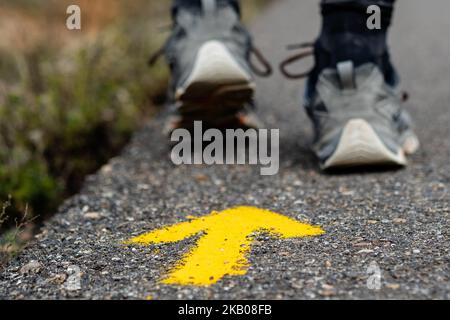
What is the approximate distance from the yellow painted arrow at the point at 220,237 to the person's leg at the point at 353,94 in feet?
1.49

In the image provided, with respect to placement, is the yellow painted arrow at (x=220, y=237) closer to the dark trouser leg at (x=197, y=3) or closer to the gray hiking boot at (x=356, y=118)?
the gray hiking boot at (x=356, y=118)

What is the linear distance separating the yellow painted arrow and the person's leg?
45 centimetres

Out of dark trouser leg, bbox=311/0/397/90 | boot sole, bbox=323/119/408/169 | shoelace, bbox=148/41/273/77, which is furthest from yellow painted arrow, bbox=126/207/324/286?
shoelace, bbox=148/41/273/77

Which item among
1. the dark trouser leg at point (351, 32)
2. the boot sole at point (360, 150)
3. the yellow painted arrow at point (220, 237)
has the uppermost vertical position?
the dark trouser leg at point (351, 32)

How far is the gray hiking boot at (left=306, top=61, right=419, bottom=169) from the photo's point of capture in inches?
92.4

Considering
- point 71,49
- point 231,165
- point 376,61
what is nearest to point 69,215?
point 231,165

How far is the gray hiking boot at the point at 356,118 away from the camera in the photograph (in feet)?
7.70

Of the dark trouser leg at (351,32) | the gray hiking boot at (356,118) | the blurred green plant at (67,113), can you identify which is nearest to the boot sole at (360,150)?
the gray hiking boot at (356,118)

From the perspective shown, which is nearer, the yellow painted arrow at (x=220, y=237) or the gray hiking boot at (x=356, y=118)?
the yellow painted arrow at (x=220, y=237)

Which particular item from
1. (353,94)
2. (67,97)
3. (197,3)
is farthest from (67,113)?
(353,94)

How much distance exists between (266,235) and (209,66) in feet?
2.59

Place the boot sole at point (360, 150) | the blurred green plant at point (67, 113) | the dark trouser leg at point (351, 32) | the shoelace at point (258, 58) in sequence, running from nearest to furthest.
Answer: the boot sole at point (360, 150), the dark trouser leg at point (351, 32), the blurred green plant at point (67, 113), the shoelace at point (258, 58)

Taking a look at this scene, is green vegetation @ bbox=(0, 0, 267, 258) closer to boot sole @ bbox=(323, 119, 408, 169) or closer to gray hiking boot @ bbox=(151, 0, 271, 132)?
gray hiking boot @ bbox=(151, 0, 271, 132)

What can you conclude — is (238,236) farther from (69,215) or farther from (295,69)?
(295,69)
